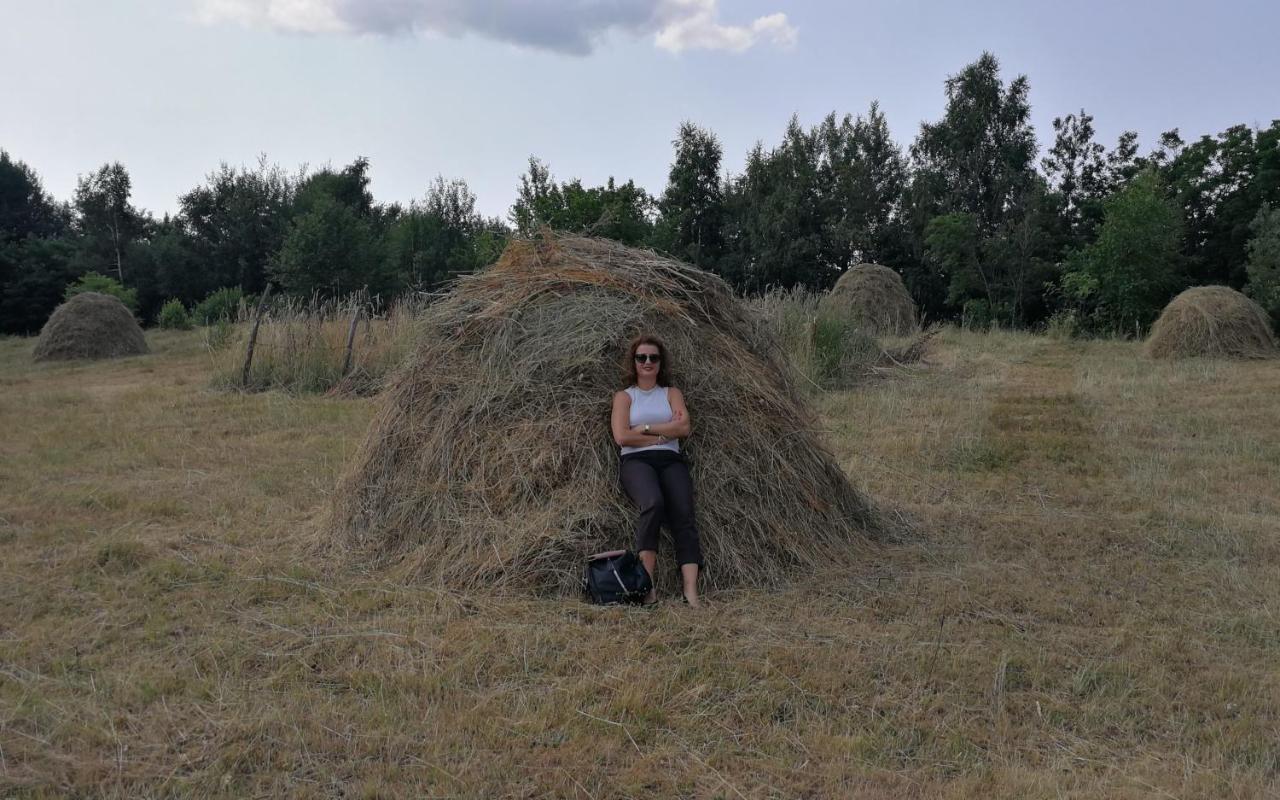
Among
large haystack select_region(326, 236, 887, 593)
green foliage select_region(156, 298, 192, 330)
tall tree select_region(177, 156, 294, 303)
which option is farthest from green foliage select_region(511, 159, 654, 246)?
tall tree select_region(177, 156, 294, 303)

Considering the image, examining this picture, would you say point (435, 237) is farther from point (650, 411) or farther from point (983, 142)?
point (650, 411)

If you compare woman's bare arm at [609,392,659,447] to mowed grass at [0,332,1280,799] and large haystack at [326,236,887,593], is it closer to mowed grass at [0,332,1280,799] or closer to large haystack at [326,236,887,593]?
large haystack at [326,236,887,593]

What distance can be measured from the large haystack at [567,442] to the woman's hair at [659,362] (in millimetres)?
168

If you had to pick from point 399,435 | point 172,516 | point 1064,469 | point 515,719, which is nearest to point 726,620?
point 515,719

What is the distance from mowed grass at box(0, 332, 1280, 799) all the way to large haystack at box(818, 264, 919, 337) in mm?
13084

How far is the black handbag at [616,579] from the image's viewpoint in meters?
4.31

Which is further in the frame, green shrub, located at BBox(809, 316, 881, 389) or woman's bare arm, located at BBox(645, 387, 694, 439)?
green shrub, located at BBox(809, 316, 881, 389)

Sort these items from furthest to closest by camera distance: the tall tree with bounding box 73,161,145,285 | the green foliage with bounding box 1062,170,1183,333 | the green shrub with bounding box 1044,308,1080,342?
1. the tall tree with bounding box 73,161,145,285
2. the green shrub with bounding box 1044,308,1080,342
3. the green foliage with bounding box 1062,170,1183,333

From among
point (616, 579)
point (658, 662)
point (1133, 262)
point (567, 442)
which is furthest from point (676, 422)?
point (1133, 262)

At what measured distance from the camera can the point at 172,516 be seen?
5.95 metres

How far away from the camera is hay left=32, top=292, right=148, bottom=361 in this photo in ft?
59.3

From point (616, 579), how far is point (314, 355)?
10.0m

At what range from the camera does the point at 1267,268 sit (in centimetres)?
1867

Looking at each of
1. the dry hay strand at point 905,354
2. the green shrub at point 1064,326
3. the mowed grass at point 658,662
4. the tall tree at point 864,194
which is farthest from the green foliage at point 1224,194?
the mowed grass at point 658,662
